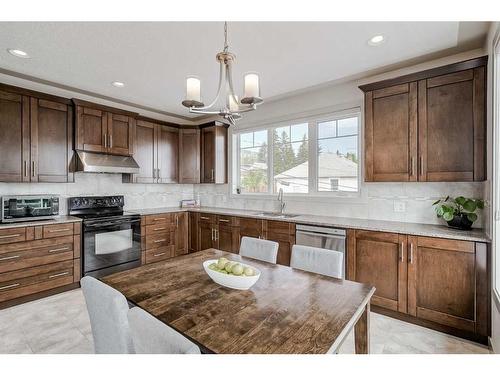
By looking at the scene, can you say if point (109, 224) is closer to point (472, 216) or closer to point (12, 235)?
point (12, 235)

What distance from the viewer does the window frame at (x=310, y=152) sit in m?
3.31

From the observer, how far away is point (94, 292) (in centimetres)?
125

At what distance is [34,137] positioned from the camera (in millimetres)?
3129

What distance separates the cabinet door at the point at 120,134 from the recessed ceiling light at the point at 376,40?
337 centimetres

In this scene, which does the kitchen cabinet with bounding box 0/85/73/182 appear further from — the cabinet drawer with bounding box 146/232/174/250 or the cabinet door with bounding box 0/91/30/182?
the cabinet drawer with bounding box 146/232/174/250

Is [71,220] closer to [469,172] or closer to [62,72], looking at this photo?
[62,72]

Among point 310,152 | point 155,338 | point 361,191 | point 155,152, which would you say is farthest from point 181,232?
point 155,338

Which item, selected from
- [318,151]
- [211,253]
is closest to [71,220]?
[211,253]

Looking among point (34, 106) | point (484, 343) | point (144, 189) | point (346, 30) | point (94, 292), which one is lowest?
point (484, 343)

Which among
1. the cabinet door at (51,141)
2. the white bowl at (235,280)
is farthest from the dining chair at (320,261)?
the cabinet door at (51,141)

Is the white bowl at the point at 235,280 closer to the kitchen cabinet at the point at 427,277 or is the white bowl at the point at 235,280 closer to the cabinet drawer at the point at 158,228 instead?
the kitchen cabinet at the point at 427,277

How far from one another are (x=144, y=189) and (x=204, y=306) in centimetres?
379

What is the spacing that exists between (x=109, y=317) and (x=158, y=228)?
306cm
